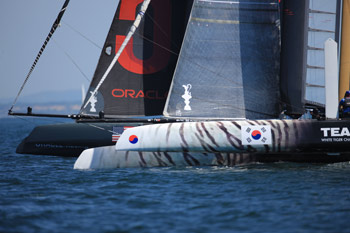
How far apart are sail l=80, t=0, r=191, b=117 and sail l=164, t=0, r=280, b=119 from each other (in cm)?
305

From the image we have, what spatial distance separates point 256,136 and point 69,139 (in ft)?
20.6

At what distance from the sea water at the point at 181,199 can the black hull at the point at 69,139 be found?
9.21ft

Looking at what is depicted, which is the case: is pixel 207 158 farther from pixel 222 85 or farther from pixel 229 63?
pixel 229 63

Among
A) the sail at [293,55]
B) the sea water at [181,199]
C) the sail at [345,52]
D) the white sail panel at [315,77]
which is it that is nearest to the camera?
the sea water at [181,199]

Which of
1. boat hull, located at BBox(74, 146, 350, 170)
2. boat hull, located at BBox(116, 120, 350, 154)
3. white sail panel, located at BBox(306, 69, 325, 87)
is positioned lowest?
boat hull, located at BBox(74, 146, 350, 170)

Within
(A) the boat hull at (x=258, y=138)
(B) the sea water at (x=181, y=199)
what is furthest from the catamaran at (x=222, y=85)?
(B) the sea water at (x=181, y=199)

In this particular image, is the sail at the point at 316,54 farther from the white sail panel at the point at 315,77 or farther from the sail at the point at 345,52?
the sail at the point at 345,52

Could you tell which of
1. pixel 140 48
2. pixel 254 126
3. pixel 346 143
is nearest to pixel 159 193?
→ pixel 254 126

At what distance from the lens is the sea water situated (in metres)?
6.93

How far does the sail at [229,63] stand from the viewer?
44.2 ft

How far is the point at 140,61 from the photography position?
54.3 ft

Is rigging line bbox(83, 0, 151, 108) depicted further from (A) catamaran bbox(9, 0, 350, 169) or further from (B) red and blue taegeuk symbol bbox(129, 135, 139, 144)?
(B) red and blue taegeuk symbol bbox(129, 135, 139, 144)

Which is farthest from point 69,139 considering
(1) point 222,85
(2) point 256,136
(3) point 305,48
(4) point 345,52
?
(4) point 345,52

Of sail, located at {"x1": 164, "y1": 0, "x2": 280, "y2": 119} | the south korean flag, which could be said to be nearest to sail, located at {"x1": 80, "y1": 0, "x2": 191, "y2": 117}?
sail, located at {"x1": 164, "y1": 0, "x2": 280, "y2": 119}
